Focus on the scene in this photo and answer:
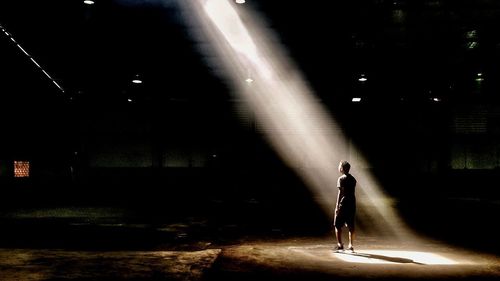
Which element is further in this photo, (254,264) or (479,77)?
(479,77)

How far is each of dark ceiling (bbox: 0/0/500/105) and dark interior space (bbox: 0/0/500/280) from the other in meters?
0.07

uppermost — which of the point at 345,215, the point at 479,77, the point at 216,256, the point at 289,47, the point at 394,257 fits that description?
the point at 289,47

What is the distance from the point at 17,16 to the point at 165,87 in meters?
8.16

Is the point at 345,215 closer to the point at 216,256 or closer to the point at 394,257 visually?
the point at 394,257

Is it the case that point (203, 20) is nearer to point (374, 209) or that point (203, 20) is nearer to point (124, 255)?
point (124, 255)

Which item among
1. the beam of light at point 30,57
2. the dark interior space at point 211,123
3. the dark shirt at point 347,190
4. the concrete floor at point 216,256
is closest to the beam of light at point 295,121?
the dark interior space at point 211,123

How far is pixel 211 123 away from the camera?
67.4ft

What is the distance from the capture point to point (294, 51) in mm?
14281

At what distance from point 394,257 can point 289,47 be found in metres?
8.53

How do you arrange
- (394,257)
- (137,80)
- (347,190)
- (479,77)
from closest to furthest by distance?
(394,257) → (347,190) → (479,77) → (137,80)

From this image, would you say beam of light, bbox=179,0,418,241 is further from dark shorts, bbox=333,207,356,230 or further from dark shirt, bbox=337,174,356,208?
dark shirt, bbox=337,174,356,208

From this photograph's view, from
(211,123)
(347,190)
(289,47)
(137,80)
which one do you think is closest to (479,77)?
(289,47)

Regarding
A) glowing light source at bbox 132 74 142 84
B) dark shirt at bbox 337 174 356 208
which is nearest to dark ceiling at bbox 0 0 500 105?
glowing light source at bbox 132 74 142 84

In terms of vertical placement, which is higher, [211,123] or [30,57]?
[30,57]
